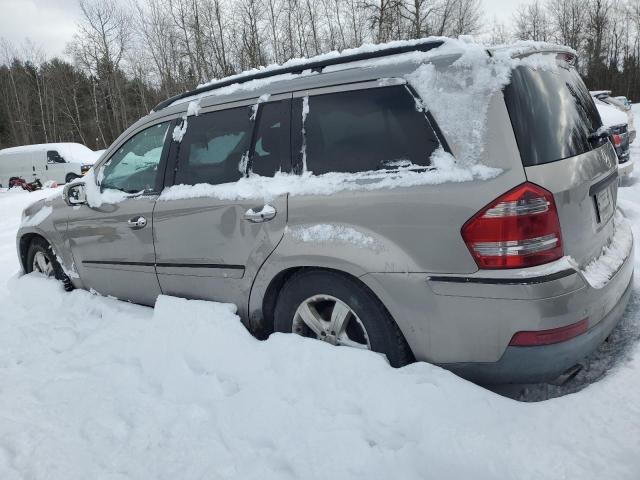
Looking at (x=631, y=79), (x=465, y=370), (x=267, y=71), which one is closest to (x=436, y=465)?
(x=465, y=370)

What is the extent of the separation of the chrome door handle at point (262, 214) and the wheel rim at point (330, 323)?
0.52 meters

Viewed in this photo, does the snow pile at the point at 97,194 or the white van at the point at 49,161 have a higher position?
the white van at the point at 49,161

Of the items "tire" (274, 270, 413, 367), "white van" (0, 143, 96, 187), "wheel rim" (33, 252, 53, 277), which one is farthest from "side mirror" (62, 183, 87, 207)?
"white van" (0, 143, 96, 187)

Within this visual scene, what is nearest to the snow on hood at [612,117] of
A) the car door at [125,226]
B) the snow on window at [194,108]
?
the snow on window at [194,108]

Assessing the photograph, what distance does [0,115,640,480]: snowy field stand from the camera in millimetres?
1841

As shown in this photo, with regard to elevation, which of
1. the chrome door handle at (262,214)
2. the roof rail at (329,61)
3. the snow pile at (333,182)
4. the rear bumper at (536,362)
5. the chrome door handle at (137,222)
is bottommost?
the rear bumper at (536,362)

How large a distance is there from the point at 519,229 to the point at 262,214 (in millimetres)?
1358

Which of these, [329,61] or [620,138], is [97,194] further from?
[620,138]

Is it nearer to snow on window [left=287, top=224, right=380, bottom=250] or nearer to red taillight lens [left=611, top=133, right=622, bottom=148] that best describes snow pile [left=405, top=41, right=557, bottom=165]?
snow on window [left=287, top=224, right=380, bottom=250]

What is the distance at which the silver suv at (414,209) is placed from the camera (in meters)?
2.00

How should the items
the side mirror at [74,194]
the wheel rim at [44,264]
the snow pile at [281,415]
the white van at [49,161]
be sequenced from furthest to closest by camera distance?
the white van at [49,161] → the wheel rim at [44,264] → the side mirror at [74,194] → the snow pile at [281,415]

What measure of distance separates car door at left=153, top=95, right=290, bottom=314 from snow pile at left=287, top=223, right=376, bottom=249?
135 mm

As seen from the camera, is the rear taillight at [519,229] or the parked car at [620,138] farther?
the parked car at [620,138]

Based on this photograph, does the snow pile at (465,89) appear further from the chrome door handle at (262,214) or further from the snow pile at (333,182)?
the chrome door handle at (262,214)
